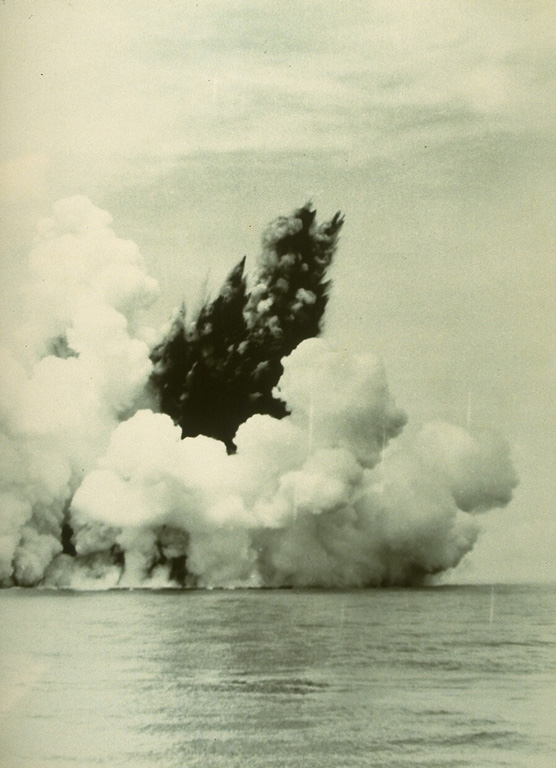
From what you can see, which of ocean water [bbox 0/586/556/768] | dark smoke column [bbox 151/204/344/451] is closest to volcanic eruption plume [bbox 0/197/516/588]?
dark smoke column [bbox 151/204/344/451]

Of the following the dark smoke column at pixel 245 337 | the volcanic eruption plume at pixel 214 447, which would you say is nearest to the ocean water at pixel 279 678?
the volcanic eruption plume at pixel 214 447

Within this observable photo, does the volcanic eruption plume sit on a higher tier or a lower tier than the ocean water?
higher

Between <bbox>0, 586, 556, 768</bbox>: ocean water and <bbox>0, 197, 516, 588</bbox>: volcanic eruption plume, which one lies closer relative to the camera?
<bbox>0, 586, 556, 768</bbox>: ocean water

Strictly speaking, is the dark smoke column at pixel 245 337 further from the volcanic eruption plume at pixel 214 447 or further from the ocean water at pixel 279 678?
the ocean water at pixel 279 678

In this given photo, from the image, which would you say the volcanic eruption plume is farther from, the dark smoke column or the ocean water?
the ocean water
